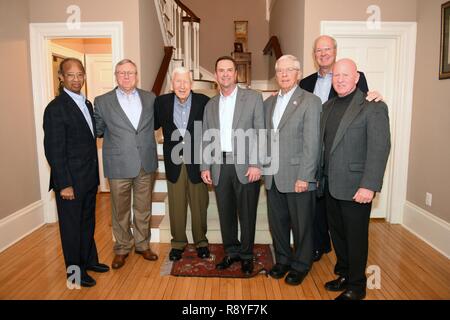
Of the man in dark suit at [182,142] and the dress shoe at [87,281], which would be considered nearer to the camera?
the dress shoe at [87,281]

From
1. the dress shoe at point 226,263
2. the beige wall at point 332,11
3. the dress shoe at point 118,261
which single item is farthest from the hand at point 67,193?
the beige wall at point 332,11

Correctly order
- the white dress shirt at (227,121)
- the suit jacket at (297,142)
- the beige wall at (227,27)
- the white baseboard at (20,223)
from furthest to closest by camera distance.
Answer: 1. the beige wall at (227,27)
2. the white baseboard at (20,223)
3. the white dress shirt at (227,121)
4. the suit jacket at (297,142)

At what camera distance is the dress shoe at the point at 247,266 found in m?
2.76

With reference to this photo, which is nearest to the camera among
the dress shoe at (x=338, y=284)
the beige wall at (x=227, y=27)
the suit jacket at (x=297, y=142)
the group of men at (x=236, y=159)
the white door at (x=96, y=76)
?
the group of men at (x=236, y=159)

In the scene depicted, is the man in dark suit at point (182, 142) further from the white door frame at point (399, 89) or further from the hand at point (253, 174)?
the white door frame at point (399, 89)

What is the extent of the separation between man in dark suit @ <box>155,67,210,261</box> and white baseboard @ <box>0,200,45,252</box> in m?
1.73

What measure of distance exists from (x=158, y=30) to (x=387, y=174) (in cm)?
345

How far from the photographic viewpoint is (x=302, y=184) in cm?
245

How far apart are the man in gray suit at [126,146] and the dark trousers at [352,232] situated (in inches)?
58.7

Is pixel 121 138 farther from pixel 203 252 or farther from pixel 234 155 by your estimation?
pixel 203 252

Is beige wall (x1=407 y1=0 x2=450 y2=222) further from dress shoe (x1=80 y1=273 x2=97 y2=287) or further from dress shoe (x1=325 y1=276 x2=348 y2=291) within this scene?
dress shoe (x1=80 y1=273 x2=97 y2=287)

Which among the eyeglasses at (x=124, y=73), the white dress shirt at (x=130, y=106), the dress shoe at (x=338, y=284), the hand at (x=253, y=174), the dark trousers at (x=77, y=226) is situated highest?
the eyeglasses at (x=124, y=73)

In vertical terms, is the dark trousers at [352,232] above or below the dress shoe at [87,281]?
above

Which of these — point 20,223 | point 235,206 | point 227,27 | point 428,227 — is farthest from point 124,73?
point 227,27
